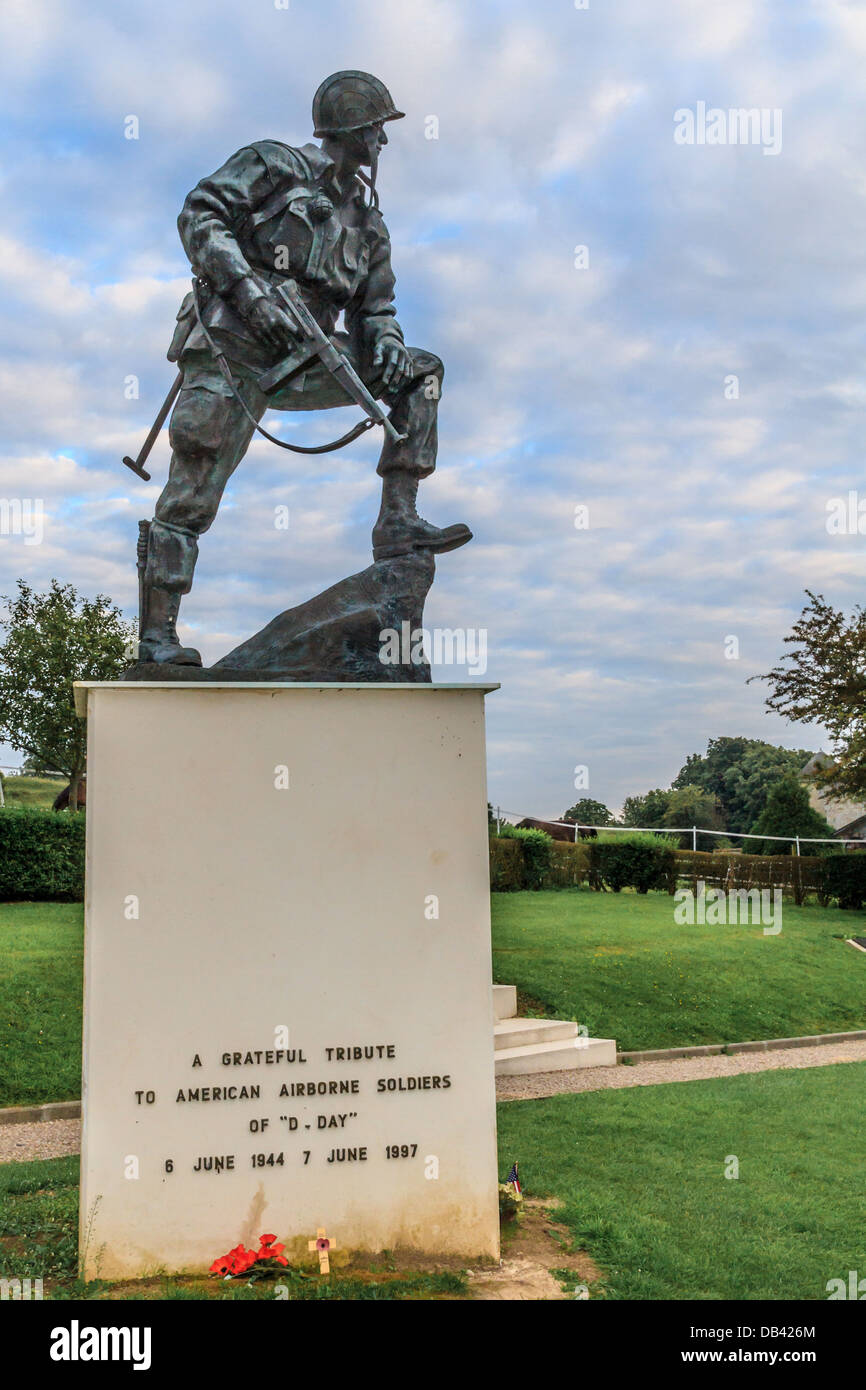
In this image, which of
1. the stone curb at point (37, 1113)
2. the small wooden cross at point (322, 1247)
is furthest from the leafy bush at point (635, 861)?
the small wooden cross at point (322, 1247)

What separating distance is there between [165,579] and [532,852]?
1650 centimetres

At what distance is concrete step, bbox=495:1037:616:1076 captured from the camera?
9.65m

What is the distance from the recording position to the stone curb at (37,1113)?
324 inches

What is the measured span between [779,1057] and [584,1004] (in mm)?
1990

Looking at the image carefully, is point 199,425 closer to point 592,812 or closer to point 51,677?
point 51,677

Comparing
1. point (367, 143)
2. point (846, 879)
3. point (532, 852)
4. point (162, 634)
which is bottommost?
point (846, 879)

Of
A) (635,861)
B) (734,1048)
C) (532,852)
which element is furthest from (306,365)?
(635,861)

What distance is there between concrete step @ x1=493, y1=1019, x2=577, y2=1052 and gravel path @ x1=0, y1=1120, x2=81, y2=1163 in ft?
12.2

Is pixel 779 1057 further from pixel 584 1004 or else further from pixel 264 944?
pixel 264 944

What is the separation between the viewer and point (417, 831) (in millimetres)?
4863

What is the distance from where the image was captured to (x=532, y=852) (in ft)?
69.5

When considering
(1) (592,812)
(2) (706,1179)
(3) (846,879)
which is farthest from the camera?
(1) (592,812)

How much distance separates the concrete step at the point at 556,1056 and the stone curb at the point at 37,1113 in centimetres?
344
